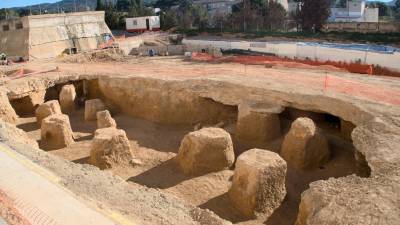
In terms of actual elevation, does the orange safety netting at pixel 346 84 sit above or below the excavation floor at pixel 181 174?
above

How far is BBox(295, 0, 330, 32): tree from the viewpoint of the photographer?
3634cm

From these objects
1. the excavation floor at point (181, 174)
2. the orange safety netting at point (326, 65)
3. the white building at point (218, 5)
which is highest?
the white building at point (218, 5)

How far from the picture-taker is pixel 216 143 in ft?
40.3

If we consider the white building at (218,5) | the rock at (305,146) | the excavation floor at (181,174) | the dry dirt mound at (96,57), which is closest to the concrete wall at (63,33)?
the dry dirt mound at (96,57)

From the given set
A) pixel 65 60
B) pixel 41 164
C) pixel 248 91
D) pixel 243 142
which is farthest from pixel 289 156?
pixel 65 60

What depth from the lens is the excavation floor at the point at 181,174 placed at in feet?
35.2

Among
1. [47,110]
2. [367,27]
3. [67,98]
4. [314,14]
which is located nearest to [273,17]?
[314,14]

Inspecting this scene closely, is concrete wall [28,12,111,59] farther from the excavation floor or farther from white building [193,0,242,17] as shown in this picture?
white building [193,0,242,17]

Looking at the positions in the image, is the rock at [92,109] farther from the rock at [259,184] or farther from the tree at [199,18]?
the tree at [199,18]

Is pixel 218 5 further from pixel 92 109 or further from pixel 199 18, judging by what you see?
pixel 92 109

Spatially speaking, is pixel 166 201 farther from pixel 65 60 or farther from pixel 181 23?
pixel 181 23

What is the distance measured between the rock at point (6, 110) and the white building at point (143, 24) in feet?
91.5

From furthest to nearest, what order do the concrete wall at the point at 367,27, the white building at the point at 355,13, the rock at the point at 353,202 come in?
the white building at the point at 355,13 < the concrete wall at the point at 367,27 < the rock at the point at 353,202

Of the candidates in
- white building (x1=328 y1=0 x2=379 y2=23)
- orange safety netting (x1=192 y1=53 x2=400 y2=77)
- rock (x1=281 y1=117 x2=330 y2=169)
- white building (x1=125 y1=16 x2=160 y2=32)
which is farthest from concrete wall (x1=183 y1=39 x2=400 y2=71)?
white building (x1=328 y1=0 x2=379 y2=23)
